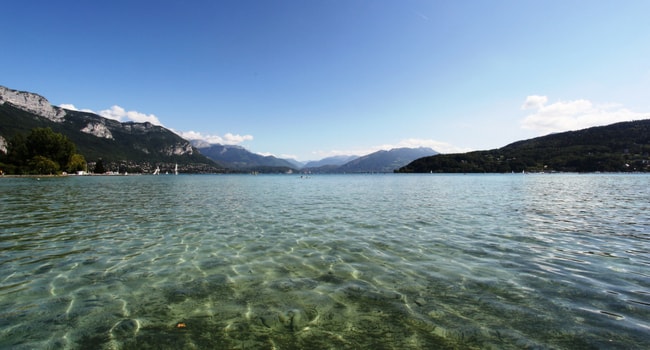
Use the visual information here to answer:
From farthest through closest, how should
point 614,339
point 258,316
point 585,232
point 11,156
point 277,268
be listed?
point 11,156 → point 585,232 → point 277,268 → point 258,316 → point 614,339

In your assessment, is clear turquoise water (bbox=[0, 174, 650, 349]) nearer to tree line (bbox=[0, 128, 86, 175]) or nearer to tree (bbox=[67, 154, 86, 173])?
tree line (bbox=[0, 128, 86, 175])

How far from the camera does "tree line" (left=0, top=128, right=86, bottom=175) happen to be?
135625mm

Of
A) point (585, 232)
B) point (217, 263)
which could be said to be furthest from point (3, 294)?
point (585, 232)

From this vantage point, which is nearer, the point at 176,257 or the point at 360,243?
the point at 176,257

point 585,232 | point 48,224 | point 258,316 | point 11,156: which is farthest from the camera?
point 11,156

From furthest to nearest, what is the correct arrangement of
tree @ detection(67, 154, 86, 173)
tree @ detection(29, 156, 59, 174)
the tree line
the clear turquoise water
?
tree @ detection(67, 154, 86, 173)
the tree line
tree @ detection(29, 156, 59, 174)
the clear turquoise water

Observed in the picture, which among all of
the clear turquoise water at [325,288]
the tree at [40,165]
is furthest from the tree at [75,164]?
the clear turquoise water at [325,288]

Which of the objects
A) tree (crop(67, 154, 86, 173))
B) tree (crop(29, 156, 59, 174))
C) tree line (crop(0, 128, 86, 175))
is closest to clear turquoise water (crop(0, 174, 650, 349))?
tree (crop(29, 156, 59, 174))

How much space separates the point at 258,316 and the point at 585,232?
19.7 meters

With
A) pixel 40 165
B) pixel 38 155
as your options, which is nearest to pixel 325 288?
pixel 40 165

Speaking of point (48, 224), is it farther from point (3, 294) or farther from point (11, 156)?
point (11, 156)

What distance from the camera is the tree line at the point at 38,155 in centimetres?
13562

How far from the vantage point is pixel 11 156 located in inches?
5679

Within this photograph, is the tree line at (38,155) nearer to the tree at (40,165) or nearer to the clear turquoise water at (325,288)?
the tree at (40,165)
